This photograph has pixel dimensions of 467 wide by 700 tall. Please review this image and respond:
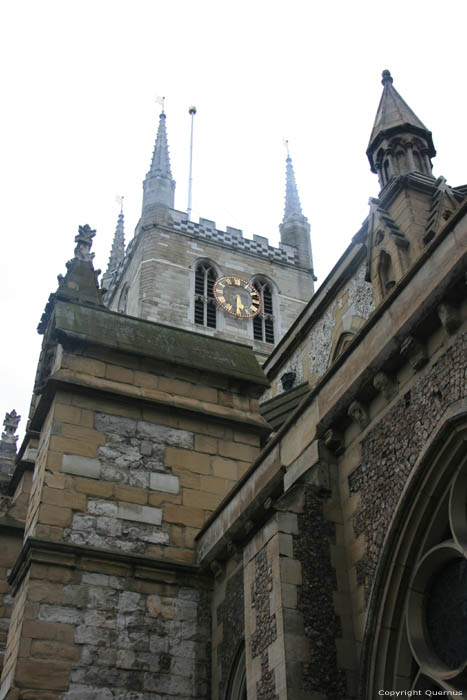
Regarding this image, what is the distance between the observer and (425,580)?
6.39 meters

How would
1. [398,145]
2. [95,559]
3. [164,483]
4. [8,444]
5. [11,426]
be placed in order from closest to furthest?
[95,559] < [164,483] < [398,145] < [8,444] < [11,426]

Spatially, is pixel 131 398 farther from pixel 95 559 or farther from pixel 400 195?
pixel 400 195

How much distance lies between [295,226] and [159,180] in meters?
7.83

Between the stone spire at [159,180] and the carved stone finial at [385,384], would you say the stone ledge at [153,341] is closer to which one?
the carved stone finial at [385,384]

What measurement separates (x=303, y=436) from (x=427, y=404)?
1898 millimetres

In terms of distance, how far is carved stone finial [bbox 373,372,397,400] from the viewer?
7.12m

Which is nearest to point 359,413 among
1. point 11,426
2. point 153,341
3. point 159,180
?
point 153,341

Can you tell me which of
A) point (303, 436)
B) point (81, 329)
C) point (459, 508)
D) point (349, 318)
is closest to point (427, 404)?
point (459, 508)

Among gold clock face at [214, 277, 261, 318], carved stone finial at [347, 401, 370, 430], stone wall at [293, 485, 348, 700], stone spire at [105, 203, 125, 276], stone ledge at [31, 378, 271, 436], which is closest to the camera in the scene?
stone wall at [293, 485, 348, 700]

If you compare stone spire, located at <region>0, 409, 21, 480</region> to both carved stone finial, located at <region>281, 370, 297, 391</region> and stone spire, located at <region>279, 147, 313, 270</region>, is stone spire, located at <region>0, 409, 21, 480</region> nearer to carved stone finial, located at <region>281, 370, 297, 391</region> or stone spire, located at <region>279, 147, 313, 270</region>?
carved stone finial, located at <region>281, 370, 297, 391</region>

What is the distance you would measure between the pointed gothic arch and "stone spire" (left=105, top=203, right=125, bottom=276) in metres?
46.1

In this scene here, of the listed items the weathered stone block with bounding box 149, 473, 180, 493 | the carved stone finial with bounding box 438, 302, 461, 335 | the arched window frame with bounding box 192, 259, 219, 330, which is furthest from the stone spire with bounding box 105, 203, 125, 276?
the carved stone finial with bounding box 438, 302, 461, 335

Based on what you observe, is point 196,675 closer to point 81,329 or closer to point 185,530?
point 185,530

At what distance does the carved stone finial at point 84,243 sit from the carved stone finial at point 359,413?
6.52m
